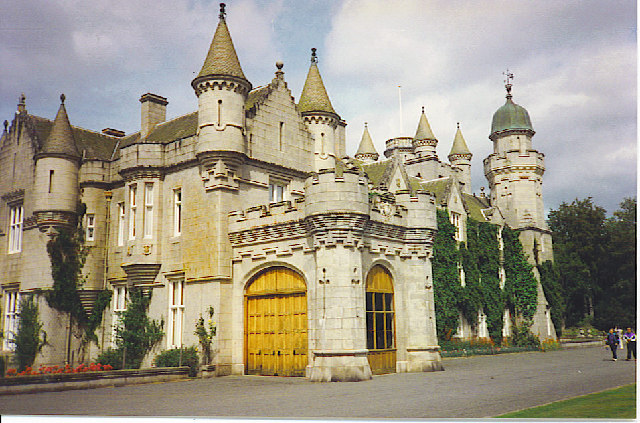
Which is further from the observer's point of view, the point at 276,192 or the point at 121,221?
the point at 121,221

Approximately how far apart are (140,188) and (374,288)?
10165 millimetres

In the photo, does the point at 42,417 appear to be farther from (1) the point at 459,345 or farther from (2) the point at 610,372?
(1) the point at 459,345

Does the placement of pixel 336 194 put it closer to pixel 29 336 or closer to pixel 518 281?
pixel 29 336

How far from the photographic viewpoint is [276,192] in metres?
23.7

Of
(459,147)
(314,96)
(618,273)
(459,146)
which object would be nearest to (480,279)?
(618,273)

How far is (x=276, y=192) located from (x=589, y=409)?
1479 centimetres

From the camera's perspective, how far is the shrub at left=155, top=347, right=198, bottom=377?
2006cm

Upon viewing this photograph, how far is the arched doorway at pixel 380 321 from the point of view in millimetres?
19656

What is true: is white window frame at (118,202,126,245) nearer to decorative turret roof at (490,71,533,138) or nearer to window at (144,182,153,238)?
window at (144,182,153,238)

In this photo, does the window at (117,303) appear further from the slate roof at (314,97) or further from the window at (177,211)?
the slate roof at (314,97)

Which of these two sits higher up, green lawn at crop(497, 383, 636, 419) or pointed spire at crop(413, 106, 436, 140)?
pointed spire at crop(413, 106, 436, 140)

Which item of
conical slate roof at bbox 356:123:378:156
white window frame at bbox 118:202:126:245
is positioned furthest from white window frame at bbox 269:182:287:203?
conical slate roof at bbox 356:123:378:156

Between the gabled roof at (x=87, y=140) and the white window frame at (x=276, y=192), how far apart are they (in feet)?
27.3

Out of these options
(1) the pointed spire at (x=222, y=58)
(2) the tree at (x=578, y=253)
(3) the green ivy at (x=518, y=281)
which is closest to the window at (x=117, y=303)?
(1) the pointed spire at (x=222, y=58)
